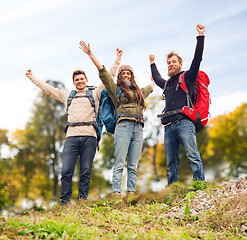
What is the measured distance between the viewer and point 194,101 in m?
6.42

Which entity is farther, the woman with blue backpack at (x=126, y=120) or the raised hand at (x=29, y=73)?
the raised hand at (x=29, y=73)

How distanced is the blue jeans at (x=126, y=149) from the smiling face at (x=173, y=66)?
1427 millimetres

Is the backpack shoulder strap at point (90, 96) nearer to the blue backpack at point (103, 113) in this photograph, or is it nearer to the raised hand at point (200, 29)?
the blue backpack at point (103, 113)

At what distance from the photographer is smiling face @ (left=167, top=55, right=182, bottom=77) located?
21.9 ft

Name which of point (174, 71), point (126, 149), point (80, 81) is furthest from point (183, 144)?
point (80, 81)

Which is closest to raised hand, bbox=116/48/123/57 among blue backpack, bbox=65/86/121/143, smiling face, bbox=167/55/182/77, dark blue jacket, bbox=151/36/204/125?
blue backpack, bbox=65/86/121/143

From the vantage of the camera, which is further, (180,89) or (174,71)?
(174,71)

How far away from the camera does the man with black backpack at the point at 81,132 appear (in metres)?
6.09

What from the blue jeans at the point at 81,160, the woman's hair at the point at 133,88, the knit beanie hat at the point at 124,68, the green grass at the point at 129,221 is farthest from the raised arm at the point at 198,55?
the blue jeans at the point at 81,160

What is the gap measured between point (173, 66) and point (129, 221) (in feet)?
11.4

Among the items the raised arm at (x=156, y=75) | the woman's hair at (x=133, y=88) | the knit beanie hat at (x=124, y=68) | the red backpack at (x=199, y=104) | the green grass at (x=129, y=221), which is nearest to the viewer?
the green grass at (x=129, y=221)

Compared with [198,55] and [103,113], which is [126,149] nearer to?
[103,113]

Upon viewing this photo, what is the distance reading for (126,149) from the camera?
600 centimetres

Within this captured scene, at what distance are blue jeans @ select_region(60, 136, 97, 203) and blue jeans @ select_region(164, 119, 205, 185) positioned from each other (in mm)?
1522
